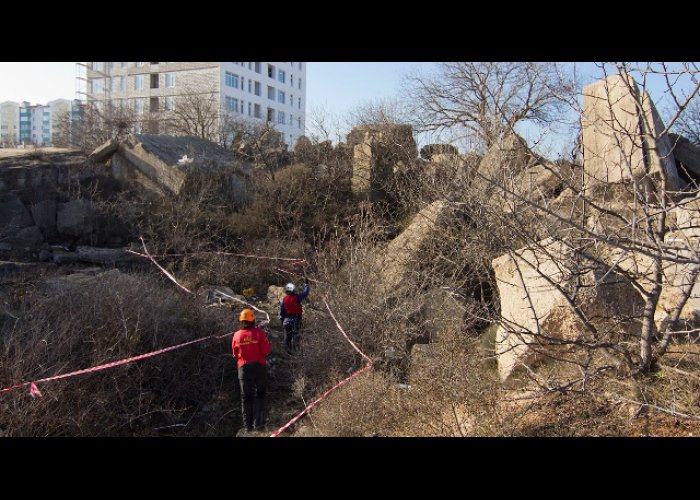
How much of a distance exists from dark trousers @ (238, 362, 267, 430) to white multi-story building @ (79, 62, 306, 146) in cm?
3579

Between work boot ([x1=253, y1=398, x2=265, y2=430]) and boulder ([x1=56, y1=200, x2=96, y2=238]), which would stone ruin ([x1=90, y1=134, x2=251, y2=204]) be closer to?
boulder ([x1=56, y1=200, x2=96, y2=238])

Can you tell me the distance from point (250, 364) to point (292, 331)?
1930mm

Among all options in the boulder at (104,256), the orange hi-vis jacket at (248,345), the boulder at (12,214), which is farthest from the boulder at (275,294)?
the boulder at (12,214)

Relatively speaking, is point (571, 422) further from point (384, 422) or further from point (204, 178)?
point (204, 178)

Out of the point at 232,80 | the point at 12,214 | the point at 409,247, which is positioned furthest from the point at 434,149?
the point at 232,80

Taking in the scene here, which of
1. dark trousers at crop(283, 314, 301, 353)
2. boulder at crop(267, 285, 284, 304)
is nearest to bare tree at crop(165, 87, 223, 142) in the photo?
boulder at crop(267, 285, 284, 304)

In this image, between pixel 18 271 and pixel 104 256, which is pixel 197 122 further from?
pixel 18 271

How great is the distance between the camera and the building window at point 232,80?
145 feet

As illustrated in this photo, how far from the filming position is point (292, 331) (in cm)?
877

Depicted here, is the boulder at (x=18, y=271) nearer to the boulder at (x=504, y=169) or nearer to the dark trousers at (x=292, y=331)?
the dark trousers at (x=292, y=331)

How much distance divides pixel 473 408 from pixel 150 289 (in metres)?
5.49

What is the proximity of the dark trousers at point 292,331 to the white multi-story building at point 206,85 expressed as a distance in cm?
3389

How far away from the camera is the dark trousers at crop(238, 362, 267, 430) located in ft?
22.5
